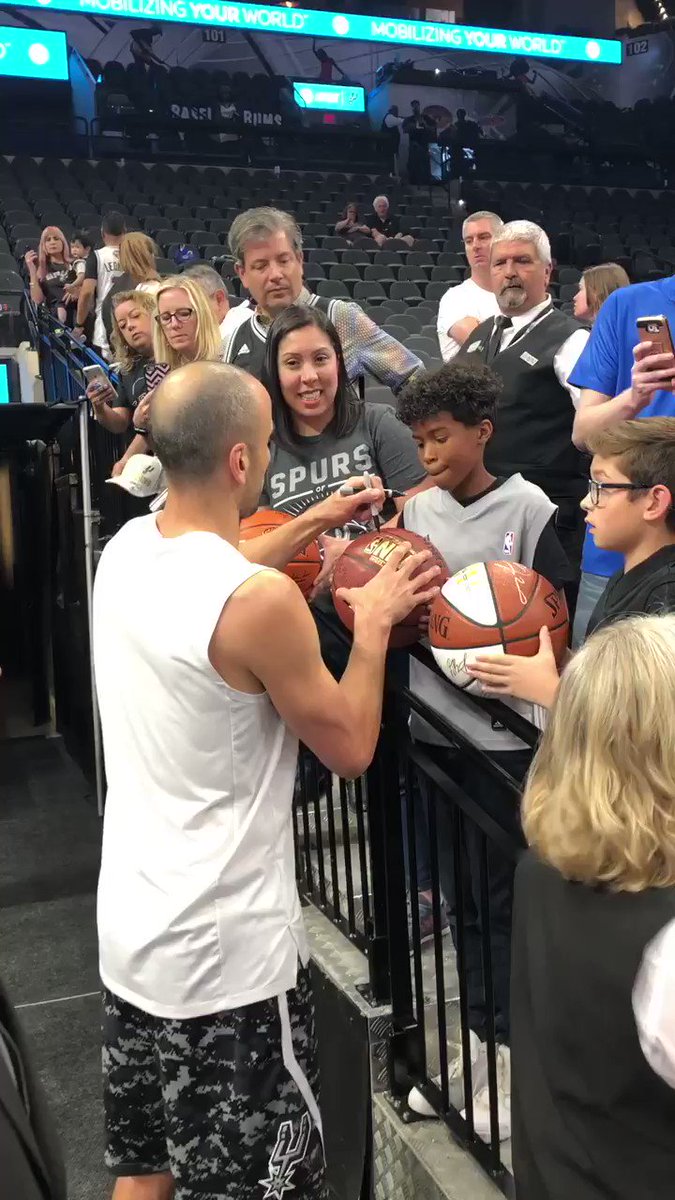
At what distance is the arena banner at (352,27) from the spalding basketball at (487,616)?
64.9 feet

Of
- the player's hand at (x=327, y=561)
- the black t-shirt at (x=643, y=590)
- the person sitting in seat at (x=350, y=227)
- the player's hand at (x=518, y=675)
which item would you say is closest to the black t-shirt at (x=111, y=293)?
the player's hand at (x=327, y=561)

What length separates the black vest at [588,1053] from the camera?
1238mm

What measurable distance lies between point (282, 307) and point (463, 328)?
63.7 inches

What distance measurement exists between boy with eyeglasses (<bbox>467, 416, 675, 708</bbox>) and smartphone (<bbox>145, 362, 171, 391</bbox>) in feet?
7.38

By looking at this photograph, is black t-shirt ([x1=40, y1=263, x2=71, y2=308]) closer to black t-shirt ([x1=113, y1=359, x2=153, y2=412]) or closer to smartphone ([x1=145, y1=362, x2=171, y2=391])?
black t-shirt ([x1=113, y1=359, x2=153, y2=412])

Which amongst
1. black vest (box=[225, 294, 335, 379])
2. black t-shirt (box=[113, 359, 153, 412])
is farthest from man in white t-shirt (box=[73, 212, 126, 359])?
black vest (box=[225, 294, 335, 379])

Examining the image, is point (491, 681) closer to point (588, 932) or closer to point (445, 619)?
point (445, 619)

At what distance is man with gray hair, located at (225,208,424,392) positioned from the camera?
343 cm

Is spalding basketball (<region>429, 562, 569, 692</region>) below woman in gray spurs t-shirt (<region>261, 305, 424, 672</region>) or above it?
below

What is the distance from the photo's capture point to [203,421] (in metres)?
1.95

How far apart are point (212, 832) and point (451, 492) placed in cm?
111

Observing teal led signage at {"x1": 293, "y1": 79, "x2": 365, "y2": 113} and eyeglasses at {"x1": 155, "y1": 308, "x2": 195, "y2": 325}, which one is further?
teal led signage at {"x1": 293, "y1": 79, "x2": 365, "y2": 113}

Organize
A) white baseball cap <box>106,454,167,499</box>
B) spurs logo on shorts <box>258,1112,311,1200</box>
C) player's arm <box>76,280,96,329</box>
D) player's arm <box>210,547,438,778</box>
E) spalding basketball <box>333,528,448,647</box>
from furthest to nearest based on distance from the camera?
player's arm <box>76,280,96,329</box> < white baseball cap <box>106,454,167,499</box> < spalding basketball <box>333,528,448,647</box> < spurs logo on shorts <box>258,1112,311,1200</box> < player's arm <box>210,547,438,778</box>
